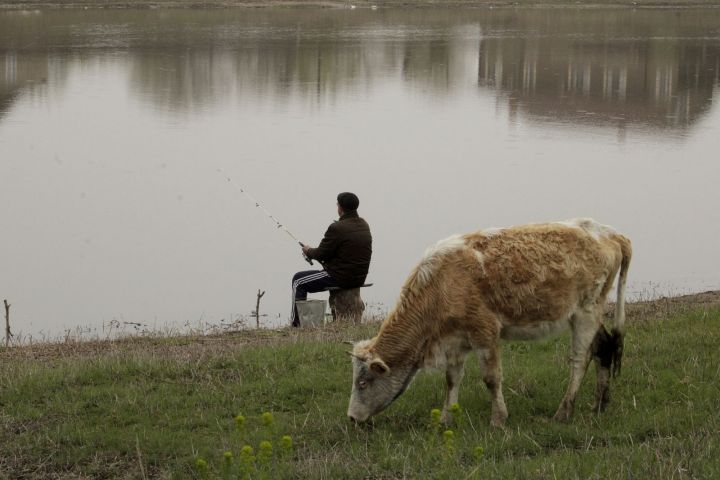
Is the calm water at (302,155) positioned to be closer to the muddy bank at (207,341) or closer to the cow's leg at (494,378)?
the muddy bank at (207,341)

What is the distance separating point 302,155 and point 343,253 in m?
13.6

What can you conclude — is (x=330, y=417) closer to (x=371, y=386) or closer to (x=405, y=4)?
(x=371, y=386)

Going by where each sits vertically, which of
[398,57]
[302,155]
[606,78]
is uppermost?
[398,57]

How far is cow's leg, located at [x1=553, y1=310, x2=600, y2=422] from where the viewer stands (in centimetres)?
859

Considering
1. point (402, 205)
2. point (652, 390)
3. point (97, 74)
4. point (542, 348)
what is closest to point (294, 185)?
point (402, 205)

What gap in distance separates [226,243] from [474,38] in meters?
37.6

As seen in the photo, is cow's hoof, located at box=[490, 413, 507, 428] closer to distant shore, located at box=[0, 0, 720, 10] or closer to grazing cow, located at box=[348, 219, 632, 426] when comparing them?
grazing cow, located at box=[348, 219, 632, 426]

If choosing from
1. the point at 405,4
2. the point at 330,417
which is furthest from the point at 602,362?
the point at 405,4

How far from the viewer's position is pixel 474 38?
55250 mm

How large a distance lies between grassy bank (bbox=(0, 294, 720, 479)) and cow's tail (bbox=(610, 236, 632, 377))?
0.86 feet

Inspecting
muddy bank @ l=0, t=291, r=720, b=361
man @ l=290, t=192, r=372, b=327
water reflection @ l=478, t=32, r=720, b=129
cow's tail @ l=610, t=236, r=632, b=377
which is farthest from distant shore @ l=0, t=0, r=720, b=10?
cow's tail @ l=610, t=236, r=632, b=377

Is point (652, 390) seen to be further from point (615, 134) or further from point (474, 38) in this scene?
point (474, 38)

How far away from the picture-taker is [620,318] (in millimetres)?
8992

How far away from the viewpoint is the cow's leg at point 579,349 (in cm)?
859
